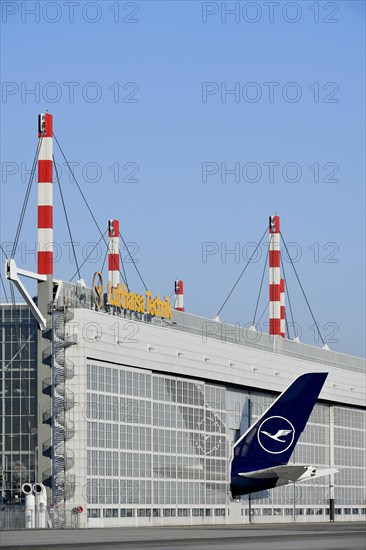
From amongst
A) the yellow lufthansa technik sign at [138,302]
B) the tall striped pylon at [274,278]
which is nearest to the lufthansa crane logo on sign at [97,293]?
the yellow lufthansa technik sign at [138,302]

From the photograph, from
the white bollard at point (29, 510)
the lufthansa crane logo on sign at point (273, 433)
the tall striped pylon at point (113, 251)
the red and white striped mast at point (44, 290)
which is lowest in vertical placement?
the white bollard at point (29, 510)

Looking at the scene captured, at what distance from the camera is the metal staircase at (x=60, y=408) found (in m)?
75.9

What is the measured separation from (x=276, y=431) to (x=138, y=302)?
13.3m

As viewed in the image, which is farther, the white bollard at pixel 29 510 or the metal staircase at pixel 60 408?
the metal staircase at pixel 60 408

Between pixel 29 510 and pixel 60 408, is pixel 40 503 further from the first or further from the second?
pixel 60 408

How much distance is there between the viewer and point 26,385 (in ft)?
254

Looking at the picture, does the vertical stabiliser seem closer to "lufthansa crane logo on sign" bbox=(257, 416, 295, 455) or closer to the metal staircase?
"lufthansa crane logo on sign" bbox=(257, 416, 295, 455)

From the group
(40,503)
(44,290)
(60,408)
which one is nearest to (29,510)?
(40,503)

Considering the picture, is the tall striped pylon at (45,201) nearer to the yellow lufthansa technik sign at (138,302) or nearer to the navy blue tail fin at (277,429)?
the yellow lufthansa technik sign at (138,302)

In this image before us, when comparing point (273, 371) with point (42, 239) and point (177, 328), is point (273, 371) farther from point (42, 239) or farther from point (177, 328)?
point (42, 239)

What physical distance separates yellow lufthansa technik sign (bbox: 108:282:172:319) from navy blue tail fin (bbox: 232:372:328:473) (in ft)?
37.5

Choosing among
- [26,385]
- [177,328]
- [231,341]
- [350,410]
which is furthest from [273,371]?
[26,385]

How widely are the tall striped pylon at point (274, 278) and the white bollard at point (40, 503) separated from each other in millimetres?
48780

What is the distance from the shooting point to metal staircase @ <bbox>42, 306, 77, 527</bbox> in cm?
7594
